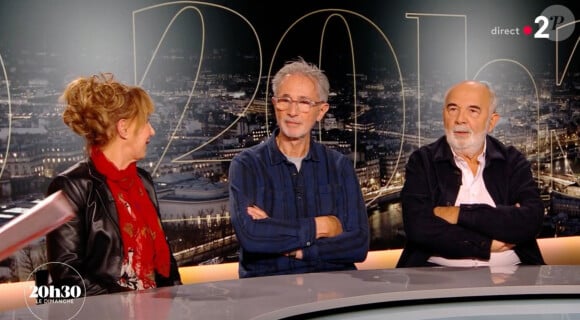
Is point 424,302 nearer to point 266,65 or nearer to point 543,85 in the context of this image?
point 266,65

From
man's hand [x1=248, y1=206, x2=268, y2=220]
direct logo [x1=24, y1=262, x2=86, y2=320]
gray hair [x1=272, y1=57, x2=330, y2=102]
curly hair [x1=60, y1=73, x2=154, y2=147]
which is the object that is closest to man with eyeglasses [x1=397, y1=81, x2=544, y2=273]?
gray hair [x1=272, y1=57, x2=330, y2=102]

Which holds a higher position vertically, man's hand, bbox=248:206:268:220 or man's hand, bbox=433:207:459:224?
man's hand, bbox=248:206:268:220

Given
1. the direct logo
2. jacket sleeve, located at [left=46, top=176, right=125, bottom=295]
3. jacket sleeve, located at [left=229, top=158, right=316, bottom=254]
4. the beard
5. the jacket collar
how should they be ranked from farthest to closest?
1. the beard
2. the jacket collar
3. jacket sleeve, located at [left=229, top=158, right=316, bottom=254]
4. jacket sleeve, located at [left=46, top=176, right=125, bottom=295]
5. the direct logo

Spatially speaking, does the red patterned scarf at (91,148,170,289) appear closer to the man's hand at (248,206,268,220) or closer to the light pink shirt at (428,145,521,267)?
the man's hand at (248,206,268,220)

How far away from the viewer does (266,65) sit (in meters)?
4.44

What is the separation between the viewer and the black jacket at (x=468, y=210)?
3.22 m

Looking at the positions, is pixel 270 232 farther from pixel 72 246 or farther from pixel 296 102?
pixel 72 246

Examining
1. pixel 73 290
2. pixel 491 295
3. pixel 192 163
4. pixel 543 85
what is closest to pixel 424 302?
pixel 491 295

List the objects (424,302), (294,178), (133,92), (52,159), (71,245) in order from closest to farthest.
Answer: (424,302), (71,245), (133,92), (294,178), (52,159)

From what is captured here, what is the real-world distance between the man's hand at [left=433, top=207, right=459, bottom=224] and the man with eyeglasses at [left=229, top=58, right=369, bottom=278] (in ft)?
1.19

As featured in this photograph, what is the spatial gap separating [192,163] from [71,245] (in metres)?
1.80

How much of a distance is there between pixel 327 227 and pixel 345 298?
4.07 feet

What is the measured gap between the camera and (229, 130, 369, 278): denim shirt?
2.99 m

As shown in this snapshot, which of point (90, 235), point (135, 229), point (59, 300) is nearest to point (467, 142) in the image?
point (135, 229)
